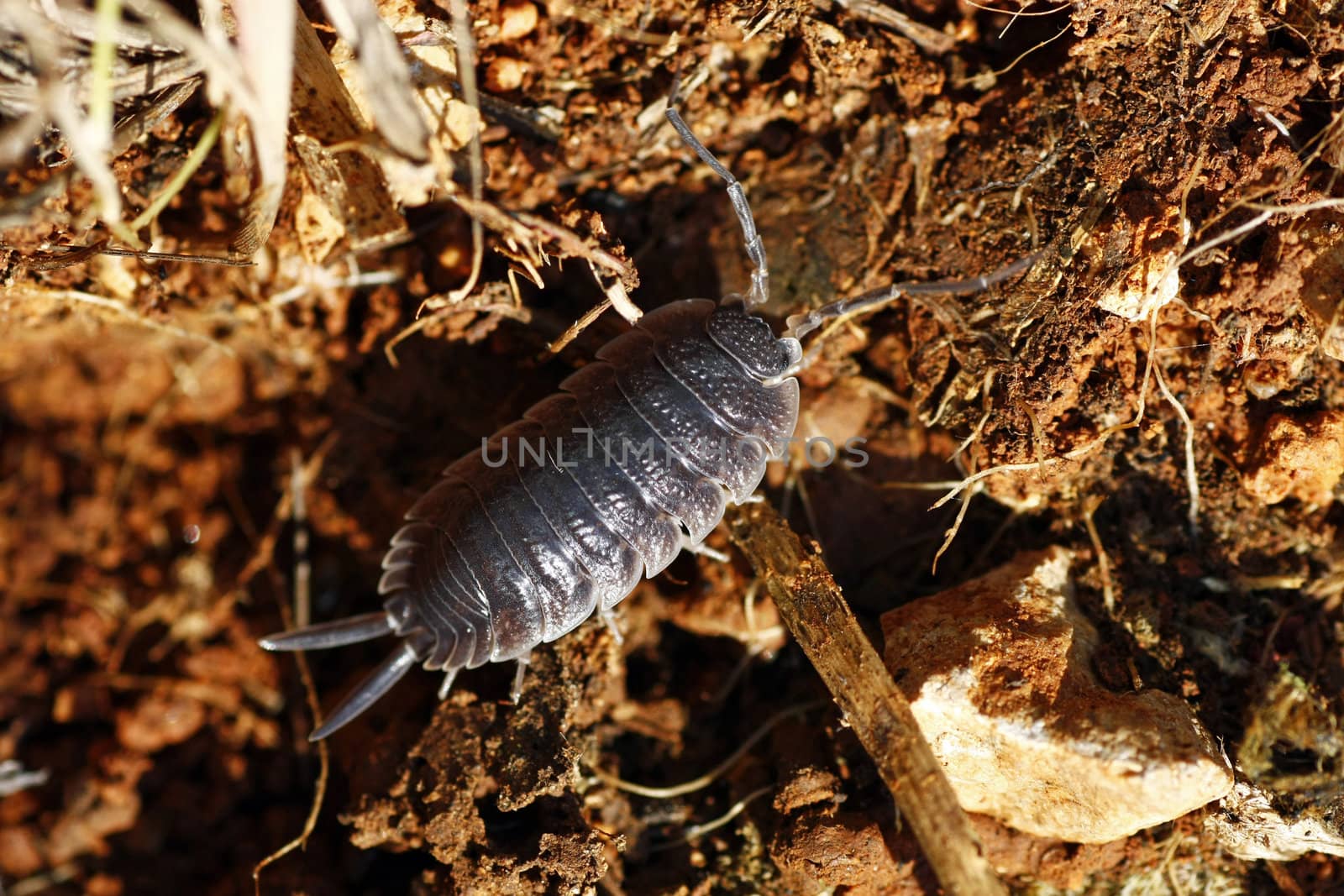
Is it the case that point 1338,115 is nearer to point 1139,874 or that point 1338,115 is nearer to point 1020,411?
point 1020,411

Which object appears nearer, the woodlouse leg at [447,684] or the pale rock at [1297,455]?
the pale rock at [1297,455]

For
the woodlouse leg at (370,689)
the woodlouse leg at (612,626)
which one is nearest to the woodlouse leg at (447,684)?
the woodlouse leg at (370,689)

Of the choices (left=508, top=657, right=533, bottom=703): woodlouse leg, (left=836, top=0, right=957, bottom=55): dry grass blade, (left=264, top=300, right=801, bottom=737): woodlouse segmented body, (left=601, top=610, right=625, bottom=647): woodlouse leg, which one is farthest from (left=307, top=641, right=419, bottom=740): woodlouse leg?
(left=836, top=0, right=957, bottom=55): dry grass blade

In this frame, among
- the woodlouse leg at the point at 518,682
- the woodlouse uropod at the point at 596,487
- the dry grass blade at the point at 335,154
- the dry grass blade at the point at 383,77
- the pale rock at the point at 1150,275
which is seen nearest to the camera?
the dry grass blade at the point at 383,77

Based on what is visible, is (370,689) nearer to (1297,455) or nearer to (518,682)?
(518,682)

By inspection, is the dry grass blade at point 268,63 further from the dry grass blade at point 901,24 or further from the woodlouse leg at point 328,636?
the dry grass blade at point 901,24

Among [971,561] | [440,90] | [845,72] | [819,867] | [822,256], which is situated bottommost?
[819,867]

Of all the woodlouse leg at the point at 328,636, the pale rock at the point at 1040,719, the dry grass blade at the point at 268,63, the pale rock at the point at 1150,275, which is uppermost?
the dry grass blade at the point at 268,63

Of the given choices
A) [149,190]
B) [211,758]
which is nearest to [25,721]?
[211,758]
